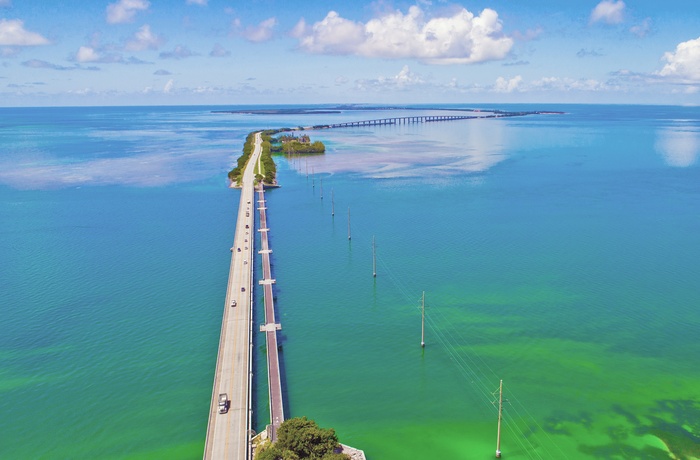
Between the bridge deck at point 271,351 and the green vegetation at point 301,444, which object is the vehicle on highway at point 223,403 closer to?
the bridge deck at point 271,351

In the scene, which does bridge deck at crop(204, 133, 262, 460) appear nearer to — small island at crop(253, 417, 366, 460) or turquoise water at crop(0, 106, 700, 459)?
small island at crop(253, 417, 366, 460)

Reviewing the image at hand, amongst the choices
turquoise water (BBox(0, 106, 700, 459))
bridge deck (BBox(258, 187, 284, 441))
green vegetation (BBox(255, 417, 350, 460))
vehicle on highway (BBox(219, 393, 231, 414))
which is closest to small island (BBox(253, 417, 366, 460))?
green vegetation (BBox(255, 417, 350, 460))

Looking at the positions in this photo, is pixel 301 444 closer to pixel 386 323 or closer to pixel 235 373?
pixel 235 373

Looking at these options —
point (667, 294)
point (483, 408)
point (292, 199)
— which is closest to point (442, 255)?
point (667, 294)

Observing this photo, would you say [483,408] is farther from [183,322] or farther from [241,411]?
[183,322]

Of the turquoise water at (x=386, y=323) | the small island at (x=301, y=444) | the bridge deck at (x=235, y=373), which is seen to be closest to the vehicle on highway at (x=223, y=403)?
the bridge deck at (x=235, y=373)
